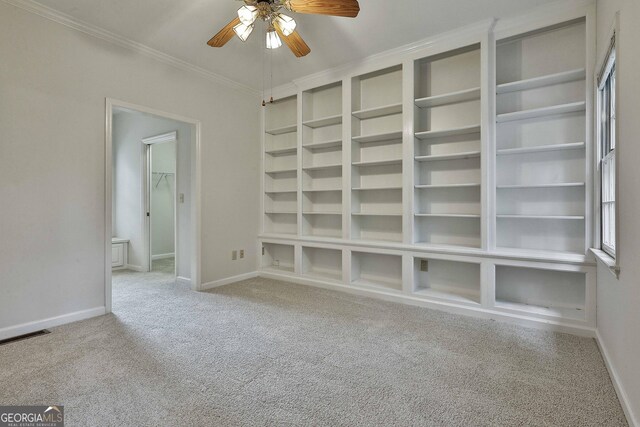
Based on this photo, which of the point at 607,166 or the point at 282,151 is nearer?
the point at 607,166

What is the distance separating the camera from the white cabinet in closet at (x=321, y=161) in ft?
13.6

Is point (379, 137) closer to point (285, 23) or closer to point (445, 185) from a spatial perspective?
point (445, 185)

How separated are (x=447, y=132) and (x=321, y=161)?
1.70 m

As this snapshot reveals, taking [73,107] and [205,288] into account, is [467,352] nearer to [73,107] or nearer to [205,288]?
[205,288]

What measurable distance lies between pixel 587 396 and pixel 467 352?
2.13 feet

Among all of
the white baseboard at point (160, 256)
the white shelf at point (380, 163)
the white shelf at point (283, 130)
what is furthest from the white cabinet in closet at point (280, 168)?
the white baseboard at point (160, 256)

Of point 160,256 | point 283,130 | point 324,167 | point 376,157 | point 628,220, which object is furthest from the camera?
point 160,256

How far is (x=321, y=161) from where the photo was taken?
169 inches

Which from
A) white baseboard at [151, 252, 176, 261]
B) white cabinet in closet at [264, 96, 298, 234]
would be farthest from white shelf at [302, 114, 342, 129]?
white baseboard at [151, 252, 176, 261]

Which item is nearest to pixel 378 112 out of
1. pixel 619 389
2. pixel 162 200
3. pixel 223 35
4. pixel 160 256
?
pixel 223 35

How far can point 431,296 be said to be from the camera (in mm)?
3164

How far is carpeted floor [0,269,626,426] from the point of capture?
1538 mm

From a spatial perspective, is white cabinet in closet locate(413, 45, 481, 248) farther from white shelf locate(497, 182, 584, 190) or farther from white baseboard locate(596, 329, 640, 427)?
white baseboard locate(596, 329, 640, 427)

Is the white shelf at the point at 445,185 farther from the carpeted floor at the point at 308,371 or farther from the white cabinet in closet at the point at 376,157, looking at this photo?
the carpeted floor at the point at 308,371
